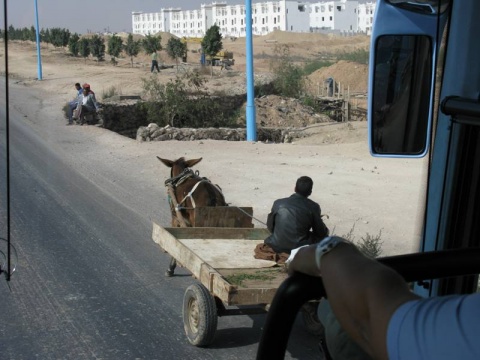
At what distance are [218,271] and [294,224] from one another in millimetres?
790

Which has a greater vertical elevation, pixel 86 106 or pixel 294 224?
pixel 294 224

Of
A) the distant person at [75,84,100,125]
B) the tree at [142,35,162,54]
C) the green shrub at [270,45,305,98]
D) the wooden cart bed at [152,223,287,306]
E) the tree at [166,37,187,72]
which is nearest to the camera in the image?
the wooden cart bed at [152,223,287,306]

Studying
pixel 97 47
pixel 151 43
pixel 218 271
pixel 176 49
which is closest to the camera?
pixel 218 271

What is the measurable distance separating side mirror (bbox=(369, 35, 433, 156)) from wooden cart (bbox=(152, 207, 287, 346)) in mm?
2847

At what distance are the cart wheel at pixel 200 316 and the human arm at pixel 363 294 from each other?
5076 millimetres

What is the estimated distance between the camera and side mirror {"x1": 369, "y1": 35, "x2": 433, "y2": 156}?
3.07 meters

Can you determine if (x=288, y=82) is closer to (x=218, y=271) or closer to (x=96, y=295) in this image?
(x=96, y=295)

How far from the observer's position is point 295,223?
21.5 ft

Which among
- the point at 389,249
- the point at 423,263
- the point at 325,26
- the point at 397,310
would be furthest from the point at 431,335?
the point at 325,26

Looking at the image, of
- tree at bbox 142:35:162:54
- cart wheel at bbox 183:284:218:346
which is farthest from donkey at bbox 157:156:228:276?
tree at bbox 142:35:162:54

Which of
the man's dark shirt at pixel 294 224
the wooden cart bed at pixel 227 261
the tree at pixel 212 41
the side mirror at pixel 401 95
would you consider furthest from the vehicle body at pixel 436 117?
the tree at pixel 212 41

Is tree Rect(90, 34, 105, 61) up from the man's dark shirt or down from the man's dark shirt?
down

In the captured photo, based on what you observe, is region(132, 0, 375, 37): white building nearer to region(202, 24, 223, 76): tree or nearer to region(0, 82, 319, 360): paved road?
region(202, 24, 223, 76): tree

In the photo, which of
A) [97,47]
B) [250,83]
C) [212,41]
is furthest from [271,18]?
[250,83]
